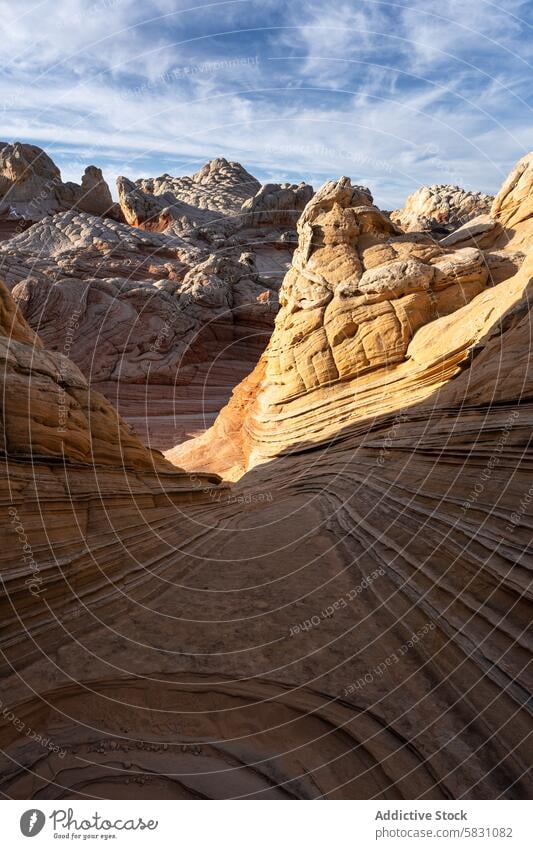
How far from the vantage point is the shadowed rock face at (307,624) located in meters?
3.02

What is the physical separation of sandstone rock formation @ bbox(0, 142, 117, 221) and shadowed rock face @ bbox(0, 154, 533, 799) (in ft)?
140

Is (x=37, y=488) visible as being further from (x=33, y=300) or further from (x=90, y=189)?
(x=90, y=189)

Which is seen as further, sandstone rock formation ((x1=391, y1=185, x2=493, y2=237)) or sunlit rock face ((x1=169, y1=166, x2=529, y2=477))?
sandstone rock formation ((x1=391, y1=185, x2=493, y2=237))

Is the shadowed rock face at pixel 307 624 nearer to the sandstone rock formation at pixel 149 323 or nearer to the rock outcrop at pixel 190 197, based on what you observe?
the sandstone rock formation at pixel 149 323

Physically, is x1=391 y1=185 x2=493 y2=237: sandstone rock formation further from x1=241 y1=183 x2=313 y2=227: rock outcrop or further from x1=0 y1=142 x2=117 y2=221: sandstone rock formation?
x1=0 y1=142 x2=117 y2=221: sandstone rock formation

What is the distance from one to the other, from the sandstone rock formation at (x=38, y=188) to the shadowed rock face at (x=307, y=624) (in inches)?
1681

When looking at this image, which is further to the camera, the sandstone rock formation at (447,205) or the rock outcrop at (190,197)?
the rock outcrop at (190,197)

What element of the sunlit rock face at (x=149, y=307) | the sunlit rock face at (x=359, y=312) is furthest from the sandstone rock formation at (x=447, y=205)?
the sunlit rock face at (x=359, y=312)

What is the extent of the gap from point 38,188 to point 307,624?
163 feet

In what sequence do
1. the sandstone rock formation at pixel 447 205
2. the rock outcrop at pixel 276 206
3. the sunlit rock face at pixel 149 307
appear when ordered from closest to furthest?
the sunlit rock face at pixel 149 307
the sandstone rock formation at pixel 447 205
the rock outcrop at pixel 276 206

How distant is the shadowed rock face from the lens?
119 inches

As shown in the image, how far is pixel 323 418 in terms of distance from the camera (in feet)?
37.4

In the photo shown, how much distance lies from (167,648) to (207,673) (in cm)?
51

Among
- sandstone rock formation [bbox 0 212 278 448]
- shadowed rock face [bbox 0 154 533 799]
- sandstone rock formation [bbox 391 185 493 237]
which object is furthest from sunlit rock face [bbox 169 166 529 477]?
sandstone rock formation [bbox 391 185 493 237]
